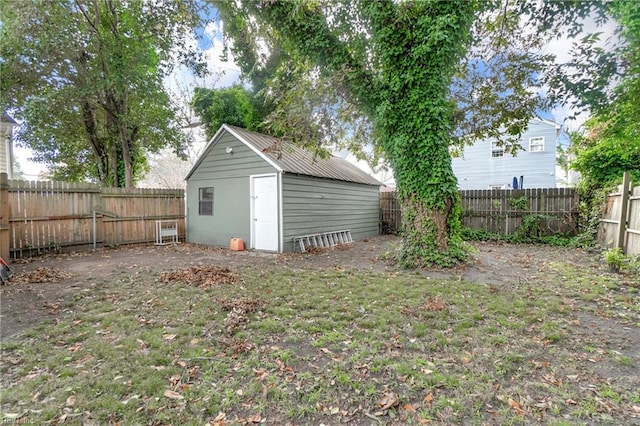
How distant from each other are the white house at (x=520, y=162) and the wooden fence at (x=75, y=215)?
45.6 ft

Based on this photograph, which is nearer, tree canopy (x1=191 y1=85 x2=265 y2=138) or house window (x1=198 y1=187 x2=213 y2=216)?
house window (x1=198 y1=187 x2=213 y2=216)

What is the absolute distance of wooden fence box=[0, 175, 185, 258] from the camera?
755 cm

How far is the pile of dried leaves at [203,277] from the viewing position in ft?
16.8

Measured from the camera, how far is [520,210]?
1038cm

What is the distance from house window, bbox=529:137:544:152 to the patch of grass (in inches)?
591

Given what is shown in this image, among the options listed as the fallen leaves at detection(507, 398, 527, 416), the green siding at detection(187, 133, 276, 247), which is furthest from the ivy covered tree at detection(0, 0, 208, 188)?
the fallen leaves at detection(507, 398, 527, 416)

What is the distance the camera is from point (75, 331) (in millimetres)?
3287

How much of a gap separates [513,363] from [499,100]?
25.9 ft

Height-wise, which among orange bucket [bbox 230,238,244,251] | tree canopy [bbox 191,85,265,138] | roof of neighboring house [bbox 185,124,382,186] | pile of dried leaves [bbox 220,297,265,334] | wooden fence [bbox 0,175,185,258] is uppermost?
tree canopy [bbox 191,85,265,138]

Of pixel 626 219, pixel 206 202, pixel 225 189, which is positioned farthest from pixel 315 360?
pixel 206 202

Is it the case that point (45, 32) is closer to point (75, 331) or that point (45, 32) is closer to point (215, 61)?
point (215, 61)

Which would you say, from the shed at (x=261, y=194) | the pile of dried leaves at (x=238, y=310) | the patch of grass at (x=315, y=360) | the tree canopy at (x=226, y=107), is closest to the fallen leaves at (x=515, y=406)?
the patch of grass at (x=315, y=360)

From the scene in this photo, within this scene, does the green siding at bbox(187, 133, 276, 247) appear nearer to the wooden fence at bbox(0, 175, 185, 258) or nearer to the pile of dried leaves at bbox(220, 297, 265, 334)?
the wooden fence at bbox(0, 175, 185, 258)

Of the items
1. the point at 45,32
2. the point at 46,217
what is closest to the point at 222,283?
the point at 46,217
